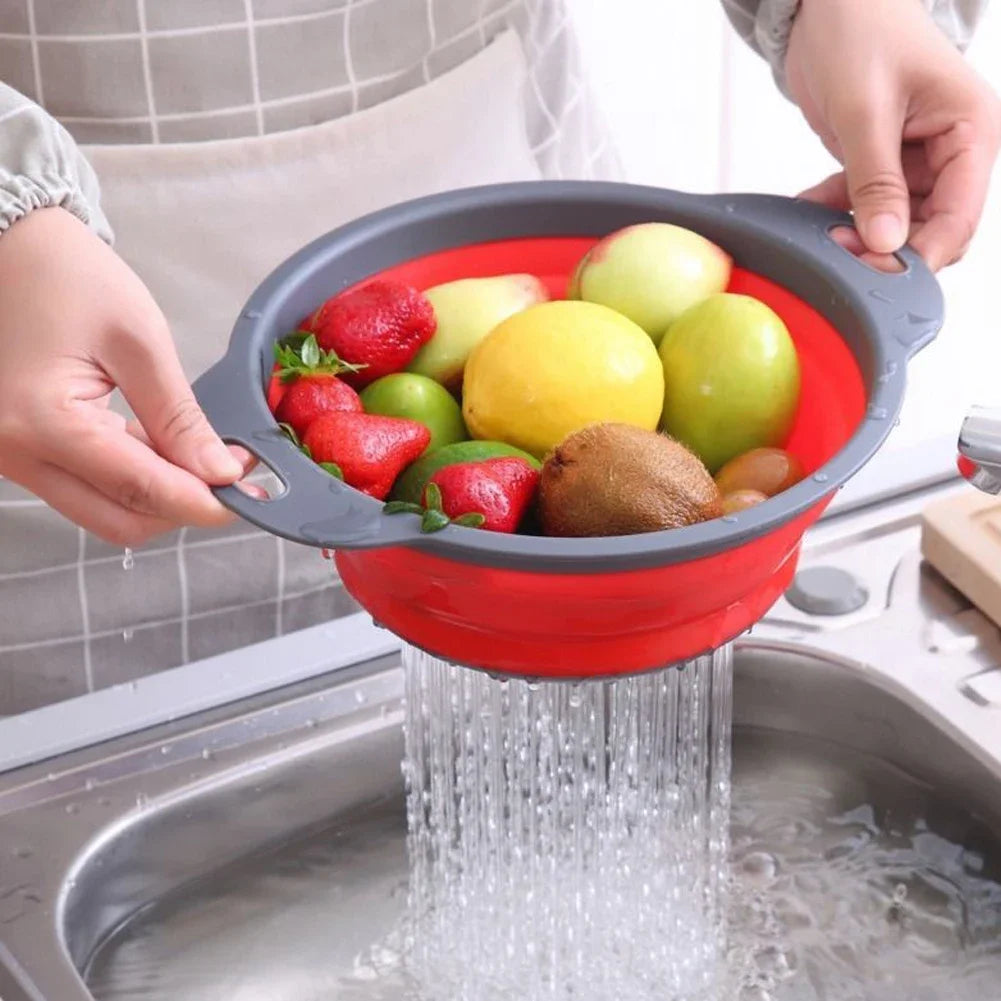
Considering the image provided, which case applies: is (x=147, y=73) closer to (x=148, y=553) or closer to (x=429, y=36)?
(x=429, y=36)

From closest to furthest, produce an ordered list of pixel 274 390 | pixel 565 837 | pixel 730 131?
1. pixel 274 390
2. pixel 565 837
3. pixel 730 131

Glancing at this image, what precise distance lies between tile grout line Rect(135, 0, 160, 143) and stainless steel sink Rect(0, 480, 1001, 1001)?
1.00ft

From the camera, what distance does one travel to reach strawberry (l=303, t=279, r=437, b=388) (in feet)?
2.07

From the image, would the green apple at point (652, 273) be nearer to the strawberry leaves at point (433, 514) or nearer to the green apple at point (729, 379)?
the green apple at point (729, 379)

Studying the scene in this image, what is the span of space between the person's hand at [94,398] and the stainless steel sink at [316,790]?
160 mm

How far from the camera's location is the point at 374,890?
75 centimetres

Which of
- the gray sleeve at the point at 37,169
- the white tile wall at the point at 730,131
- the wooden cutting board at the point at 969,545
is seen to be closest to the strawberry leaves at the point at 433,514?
the gray sleeve at the point at 37,169

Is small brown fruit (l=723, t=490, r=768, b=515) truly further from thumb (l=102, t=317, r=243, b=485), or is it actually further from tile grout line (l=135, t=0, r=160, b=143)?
tile grout line (l=135, t=0, r=160, b=143)

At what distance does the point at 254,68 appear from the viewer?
847 mm

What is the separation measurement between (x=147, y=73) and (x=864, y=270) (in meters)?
0.39

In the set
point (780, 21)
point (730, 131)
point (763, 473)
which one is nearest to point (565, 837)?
point (763, 473)

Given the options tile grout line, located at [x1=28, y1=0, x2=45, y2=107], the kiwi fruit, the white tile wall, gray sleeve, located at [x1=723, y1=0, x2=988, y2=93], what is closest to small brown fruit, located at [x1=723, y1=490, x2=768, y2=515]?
the kiwi fruit

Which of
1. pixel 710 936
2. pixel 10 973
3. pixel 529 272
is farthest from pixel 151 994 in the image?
pixel 529 272

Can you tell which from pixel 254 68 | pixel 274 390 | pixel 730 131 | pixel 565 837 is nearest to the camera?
pixel 274 390
